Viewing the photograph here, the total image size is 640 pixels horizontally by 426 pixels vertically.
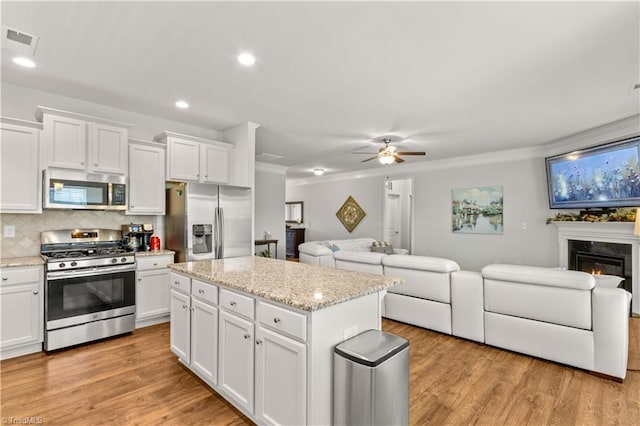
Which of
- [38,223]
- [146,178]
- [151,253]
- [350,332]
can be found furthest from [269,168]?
[350,332]

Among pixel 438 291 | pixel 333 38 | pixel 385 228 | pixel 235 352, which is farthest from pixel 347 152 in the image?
pixel 235 352

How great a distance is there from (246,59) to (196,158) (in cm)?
201

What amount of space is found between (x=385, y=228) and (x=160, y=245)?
5697mm

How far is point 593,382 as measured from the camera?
2.55 meters

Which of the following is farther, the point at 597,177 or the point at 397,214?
the point at 397,214

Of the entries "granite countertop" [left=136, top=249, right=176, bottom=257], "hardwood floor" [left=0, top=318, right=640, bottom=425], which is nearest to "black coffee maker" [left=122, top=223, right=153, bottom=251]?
"granite countertop" [left=136, top=249, right=176, bottom=257]

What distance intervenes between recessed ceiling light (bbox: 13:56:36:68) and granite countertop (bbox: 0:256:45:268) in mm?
1833

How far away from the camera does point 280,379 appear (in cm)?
175

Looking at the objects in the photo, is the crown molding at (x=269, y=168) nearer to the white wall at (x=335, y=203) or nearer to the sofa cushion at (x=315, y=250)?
the white wall at (x=335, y=203)

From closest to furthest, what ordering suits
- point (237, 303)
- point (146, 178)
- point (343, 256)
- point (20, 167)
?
point (237, 303) → point (20, 167) → point (146, 178) → point (343, 256)

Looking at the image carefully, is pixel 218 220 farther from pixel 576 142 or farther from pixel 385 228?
pixel 576 142

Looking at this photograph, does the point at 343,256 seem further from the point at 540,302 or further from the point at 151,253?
the point at 151,253

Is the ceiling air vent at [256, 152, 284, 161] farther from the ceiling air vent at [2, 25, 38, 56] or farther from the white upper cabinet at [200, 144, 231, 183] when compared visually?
the ceiling air vent at [2, 25, 38, 56]

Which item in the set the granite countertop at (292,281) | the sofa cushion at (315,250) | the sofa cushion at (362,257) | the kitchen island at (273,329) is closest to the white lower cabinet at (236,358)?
the kitchen island at (273,329)
